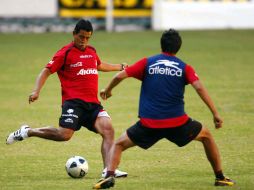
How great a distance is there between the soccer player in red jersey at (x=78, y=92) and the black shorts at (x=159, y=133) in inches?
50.6

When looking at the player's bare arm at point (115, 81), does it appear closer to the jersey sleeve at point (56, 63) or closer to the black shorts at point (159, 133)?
the black shorts at point (159, 133)

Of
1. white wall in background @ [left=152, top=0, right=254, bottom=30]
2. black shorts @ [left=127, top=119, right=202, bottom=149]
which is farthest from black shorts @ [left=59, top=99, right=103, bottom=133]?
white wall in background @ [left=152, top=0, right=254, bottom=30]

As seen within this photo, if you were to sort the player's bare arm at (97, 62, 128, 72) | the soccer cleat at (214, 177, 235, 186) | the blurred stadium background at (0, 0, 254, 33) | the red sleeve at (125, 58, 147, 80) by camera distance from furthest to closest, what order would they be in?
the blurred stadium background at (0, 0, 254, 33) → the player's bare arm at (97, 62, 128, 72) → the soccer cleat at (214, 177, 235, 186) → the red sleeve at (125, 58, 147, 80)

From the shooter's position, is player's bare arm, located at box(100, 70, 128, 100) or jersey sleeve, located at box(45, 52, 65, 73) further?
jersey sleeve, located at box(45, 52, 65, 73)

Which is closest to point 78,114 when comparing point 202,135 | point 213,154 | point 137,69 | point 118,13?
point 137,69

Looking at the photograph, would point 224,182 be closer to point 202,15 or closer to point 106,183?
point 106,183

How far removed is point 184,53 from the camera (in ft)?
105

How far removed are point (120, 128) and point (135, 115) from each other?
1988 millimetres

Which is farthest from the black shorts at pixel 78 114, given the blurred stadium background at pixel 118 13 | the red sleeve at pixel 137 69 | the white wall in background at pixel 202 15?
the white wall in background at pixel 202 15

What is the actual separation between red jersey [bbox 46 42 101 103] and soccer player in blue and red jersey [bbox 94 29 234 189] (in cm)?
139

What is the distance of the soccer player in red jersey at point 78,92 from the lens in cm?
1238

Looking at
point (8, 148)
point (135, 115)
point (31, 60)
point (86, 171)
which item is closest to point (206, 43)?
point (31, 60)

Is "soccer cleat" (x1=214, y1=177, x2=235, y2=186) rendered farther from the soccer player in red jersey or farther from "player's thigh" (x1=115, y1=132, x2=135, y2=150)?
the soccer player in red jersey

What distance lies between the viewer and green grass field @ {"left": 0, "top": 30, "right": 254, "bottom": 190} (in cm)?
1224
